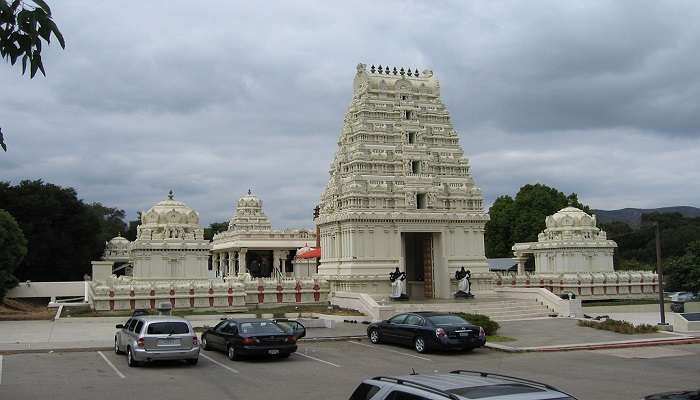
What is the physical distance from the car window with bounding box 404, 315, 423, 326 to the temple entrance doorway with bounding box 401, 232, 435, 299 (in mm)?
17477

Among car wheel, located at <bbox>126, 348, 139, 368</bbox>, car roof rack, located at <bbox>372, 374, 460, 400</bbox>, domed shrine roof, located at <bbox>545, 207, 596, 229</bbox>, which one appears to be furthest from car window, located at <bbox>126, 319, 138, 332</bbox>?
domed shrine roof, located at <bbox>545, 207, 596, 229</bbox>

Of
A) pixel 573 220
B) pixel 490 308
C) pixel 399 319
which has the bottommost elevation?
pixel 490 308

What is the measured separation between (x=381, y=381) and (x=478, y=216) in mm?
35084

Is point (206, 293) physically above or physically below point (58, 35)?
below

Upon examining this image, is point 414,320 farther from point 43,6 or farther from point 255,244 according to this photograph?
point 255,244

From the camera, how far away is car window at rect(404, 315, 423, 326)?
22.8 meters

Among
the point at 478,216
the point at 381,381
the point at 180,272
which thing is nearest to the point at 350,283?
the point at 478,216

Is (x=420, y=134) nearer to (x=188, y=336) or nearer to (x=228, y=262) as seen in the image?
(x=188, y=336)

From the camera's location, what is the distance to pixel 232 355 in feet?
65.9

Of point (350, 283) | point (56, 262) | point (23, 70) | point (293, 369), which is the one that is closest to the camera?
point (23, 70)

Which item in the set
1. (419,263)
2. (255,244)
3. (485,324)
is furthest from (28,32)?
(255,244)

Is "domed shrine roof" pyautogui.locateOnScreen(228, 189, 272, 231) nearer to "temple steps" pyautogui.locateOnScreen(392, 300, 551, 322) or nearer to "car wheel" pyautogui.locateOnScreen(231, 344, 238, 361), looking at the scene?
"temple steps" pyautogui.locateOnScreen(392, 300, 551, 322)

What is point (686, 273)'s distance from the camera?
41.8 metres

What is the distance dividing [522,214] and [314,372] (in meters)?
62.9
